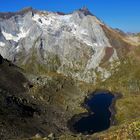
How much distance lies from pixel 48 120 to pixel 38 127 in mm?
20508

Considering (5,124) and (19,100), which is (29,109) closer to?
(19,100)

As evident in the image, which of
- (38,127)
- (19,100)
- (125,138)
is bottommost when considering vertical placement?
(125,138)

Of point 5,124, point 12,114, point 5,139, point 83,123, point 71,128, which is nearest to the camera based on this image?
point 5,139

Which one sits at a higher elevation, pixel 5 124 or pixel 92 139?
pixel 5 124

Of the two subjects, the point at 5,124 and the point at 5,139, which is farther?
the point at 5,124

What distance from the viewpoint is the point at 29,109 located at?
186m

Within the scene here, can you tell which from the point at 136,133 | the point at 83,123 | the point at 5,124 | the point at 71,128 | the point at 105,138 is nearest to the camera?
the point at 136,133

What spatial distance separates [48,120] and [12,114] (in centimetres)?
2803

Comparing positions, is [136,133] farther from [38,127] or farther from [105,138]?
[38,127]

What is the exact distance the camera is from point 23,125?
15462cm

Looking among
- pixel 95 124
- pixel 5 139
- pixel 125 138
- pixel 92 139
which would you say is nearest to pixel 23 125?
pixel 5 139

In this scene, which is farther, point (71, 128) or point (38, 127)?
point (71, 128)

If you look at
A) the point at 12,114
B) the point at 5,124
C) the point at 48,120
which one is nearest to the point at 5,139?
the point at 5,124

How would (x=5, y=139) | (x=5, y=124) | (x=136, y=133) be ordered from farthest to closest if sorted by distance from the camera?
(x=5, y=124), (x=5, y=139), (x=136, y=133)
